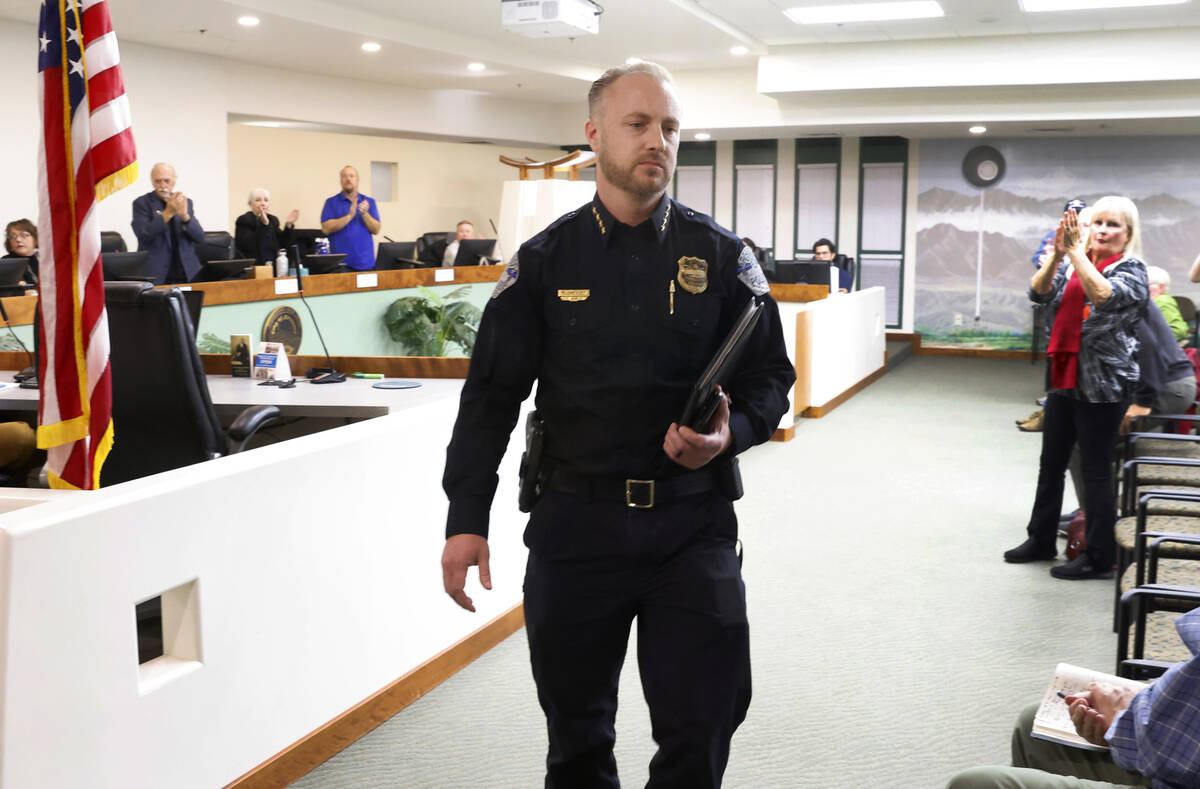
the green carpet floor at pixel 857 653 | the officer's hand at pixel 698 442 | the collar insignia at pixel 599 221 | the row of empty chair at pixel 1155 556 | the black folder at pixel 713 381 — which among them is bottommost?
the green carpet floor at pixel 857 653

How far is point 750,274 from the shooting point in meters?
2.01

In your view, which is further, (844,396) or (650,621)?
(844,396)

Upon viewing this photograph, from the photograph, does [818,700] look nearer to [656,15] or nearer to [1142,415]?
[1142,415]

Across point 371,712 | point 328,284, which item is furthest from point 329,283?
point 371,712

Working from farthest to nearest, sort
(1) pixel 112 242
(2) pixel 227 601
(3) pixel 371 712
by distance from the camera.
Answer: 1. (1) pixel 112 242
2. (3) pixel 371 712
3. (2) pixel 227 601

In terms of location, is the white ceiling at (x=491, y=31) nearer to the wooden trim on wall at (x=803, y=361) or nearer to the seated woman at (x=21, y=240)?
the seated woman at (x=21, y=240)

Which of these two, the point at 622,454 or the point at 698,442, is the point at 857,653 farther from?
the point at 698,442

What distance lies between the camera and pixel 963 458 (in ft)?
22.3

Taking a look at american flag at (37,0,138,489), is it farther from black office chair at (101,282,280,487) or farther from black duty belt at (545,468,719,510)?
black duty belt at (545,468,719,510)

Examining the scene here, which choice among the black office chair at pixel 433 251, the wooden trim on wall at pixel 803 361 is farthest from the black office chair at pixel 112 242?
the wooden trim on wall at pixel 803 361

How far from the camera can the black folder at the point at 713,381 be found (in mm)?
1785

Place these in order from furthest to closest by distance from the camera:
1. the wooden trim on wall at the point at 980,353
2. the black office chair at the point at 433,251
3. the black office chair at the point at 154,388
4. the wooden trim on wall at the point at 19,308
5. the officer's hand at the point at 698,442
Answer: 1. the wooden trim on wall at the point at 980,353
2. the black office chair at the point at 433,251
3. the wooden trim on wall at the point at 19,308
4. the black office chair at the point at 154,388
5. the officer's hand at the point at 698,442

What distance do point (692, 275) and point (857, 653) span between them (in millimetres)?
2083

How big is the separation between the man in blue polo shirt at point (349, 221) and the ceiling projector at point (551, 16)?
82.2 inches
